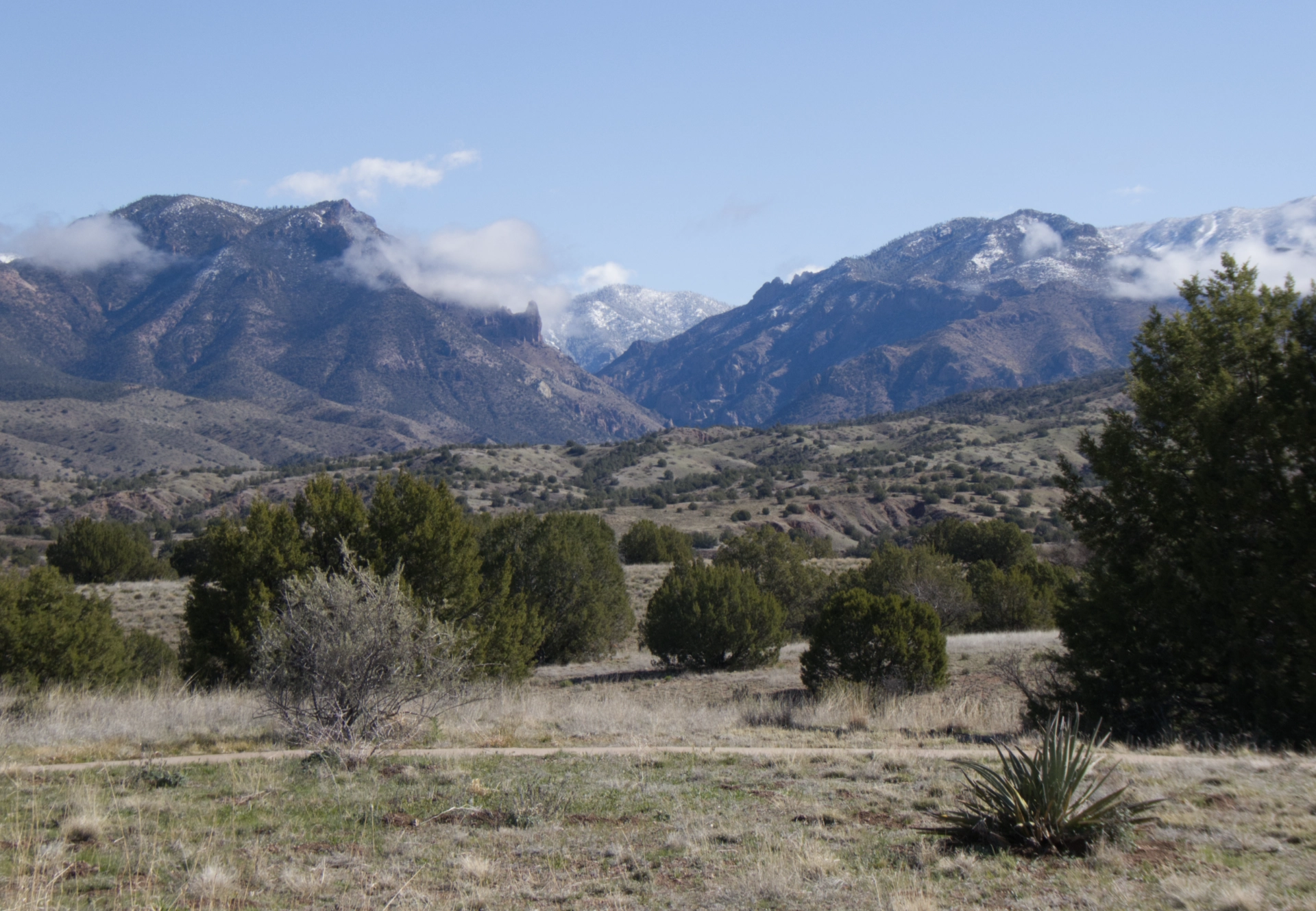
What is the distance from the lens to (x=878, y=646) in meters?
19.4

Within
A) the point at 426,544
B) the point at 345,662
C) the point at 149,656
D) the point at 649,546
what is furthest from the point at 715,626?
the point at 649,546

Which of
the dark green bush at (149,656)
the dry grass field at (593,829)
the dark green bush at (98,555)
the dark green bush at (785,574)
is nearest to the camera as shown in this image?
the dry grass field at (593,829)

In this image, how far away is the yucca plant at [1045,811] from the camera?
6590 mm

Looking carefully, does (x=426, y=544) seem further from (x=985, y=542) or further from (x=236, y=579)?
(x=985, y=542)

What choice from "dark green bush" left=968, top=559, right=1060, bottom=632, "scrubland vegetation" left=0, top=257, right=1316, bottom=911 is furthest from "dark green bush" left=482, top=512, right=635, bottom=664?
"dark green bush" left=968, top=559, right=1060, bottom=632

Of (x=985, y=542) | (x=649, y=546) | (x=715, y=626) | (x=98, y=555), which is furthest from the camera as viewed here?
(x=649, y=546)

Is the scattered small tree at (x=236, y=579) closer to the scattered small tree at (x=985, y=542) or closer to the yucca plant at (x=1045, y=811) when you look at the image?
the yucca plant at (x=1045, y=811)

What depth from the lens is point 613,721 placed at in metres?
13.9

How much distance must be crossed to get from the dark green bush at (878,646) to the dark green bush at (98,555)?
4102 cm

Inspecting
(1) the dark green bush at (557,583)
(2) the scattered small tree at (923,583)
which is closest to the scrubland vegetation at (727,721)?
(1) the dark green bush at (557,583)

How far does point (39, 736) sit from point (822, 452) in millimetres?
117957

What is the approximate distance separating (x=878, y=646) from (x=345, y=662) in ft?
40.3

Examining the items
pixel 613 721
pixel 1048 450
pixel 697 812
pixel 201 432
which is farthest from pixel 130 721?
pixel 201 432

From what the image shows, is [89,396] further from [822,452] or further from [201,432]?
[822,452]
